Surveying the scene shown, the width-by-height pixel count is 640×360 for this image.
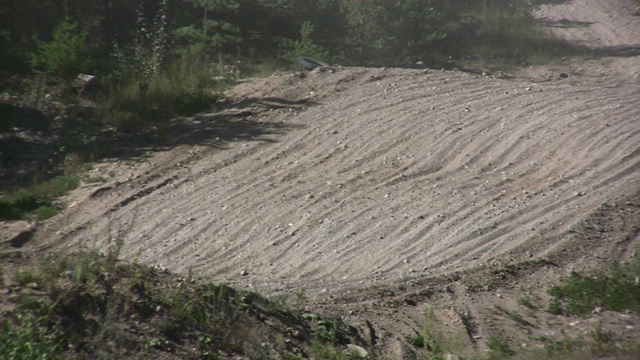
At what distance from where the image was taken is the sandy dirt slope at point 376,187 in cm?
680

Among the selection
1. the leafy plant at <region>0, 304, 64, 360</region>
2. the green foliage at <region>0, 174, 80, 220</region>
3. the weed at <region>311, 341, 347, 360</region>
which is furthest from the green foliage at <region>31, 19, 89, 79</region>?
the weed at <region>311, 341, 347, 360</region>

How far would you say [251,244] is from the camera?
23.8 feet

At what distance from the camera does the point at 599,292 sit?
19.6 feet

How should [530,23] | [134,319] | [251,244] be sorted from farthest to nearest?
[530,23] < [251,244] < [134,319]

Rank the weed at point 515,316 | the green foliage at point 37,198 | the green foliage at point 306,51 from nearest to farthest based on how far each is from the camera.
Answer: the weed at point 515,316
the green foliage at point 37,198
the green foliage at point 306,51

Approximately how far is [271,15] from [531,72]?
18.7 feet

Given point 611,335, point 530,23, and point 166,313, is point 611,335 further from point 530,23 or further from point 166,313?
point 530,23

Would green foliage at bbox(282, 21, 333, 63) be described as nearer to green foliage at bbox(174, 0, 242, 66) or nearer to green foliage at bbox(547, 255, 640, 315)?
green foliage at bbox(174, 0, 242, 66)

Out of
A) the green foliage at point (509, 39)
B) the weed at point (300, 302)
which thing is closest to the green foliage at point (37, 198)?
the weed at point (300, 302)

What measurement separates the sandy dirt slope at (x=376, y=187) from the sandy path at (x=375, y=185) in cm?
2

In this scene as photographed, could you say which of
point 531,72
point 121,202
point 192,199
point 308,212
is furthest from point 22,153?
point 531,72

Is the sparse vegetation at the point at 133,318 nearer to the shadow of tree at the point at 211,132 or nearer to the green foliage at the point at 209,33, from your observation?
the shadow of tree at the point at 211,132

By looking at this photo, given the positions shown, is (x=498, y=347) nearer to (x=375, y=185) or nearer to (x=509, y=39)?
(x=375, y=185)

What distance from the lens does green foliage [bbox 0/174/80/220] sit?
7941 mm
